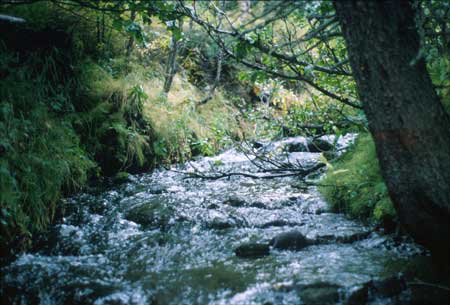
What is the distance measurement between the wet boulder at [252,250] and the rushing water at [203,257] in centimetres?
6

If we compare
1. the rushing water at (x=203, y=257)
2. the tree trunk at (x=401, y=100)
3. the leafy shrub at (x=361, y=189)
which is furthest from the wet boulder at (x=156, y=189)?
the tree trunk at (x=401, y=100)

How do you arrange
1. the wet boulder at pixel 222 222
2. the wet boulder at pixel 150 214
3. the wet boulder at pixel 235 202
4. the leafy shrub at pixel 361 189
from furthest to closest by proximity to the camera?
1. the wet boulder at pixel 235 202
2. the wet boulder at pixel 150 214
3. the wet boulder at pixel 222 222
4. the leafy shrub at pixel 361 189

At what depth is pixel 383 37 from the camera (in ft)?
6.68

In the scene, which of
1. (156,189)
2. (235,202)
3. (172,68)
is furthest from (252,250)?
(172,68)

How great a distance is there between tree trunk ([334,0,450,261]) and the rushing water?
2.39 ft

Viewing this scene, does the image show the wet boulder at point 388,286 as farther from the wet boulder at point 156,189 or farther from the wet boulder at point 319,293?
the wet boulder at point 156,189

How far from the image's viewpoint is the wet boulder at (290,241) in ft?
10.4

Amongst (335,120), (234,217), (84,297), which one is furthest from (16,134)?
(335,120)

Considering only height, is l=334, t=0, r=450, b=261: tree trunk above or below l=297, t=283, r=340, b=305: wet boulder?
Answer: above

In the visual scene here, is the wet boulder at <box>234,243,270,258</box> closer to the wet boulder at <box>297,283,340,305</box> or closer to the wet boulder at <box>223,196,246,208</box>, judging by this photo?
the wet boulder at <box>297,283,340,305</box>

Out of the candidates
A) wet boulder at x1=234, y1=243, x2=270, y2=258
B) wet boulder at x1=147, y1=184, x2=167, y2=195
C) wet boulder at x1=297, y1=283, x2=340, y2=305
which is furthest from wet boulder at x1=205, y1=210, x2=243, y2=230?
wet boulder at x1=297, y1=283, x2=340, y2=305

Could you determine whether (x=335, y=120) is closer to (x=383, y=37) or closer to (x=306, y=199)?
(x=306, y=199)

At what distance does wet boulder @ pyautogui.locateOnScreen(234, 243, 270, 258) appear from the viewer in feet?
10.1

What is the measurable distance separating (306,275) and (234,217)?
1.37 meters
